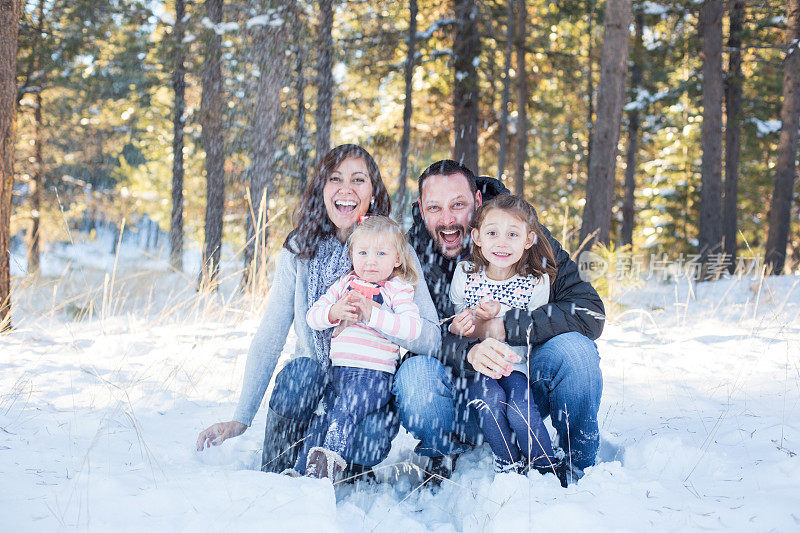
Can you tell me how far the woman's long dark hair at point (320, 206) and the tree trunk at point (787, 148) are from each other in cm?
1000

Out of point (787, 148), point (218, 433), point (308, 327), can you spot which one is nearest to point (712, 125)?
point (787, 148)

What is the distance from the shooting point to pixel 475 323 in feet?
8.28

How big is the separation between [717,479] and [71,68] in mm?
13403

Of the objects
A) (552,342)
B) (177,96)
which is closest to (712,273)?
(552,342)

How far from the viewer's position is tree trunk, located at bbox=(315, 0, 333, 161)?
35.0 feet

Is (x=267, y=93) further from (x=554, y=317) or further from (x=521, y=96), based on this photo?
(x=521, y=96)

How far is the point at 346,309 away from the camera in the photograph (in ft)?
7.59

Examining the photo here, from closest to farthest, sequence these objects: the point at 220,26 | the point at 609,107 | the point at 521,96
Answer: the point at 609,107
the point at 220,26
the point at 521,96

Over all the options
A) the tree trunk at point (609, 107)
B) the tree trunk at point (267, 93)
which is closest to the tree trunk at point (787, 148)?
the tree trunk at point (609, 107)

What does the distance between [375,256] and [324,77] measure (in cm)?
959

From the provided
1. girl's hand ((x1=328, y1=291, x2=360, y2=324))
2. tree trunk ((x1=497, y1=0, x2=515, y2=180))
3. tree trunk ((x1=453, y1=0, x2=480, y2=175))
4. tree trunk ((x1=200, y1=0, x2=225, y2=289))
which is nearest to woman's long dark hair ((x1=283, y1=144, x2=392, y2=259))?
girl's hand ((x1=328, y1=291, x2=360, y2=324))

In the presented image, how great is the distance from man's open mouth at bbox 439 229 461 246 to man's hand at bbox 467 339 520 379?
0.65m

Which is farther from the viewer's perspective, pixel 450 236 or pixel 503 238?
pixel 450 236

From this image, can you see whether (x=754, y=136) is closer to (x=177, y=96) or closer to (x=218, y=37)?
(x=218, y=37)
